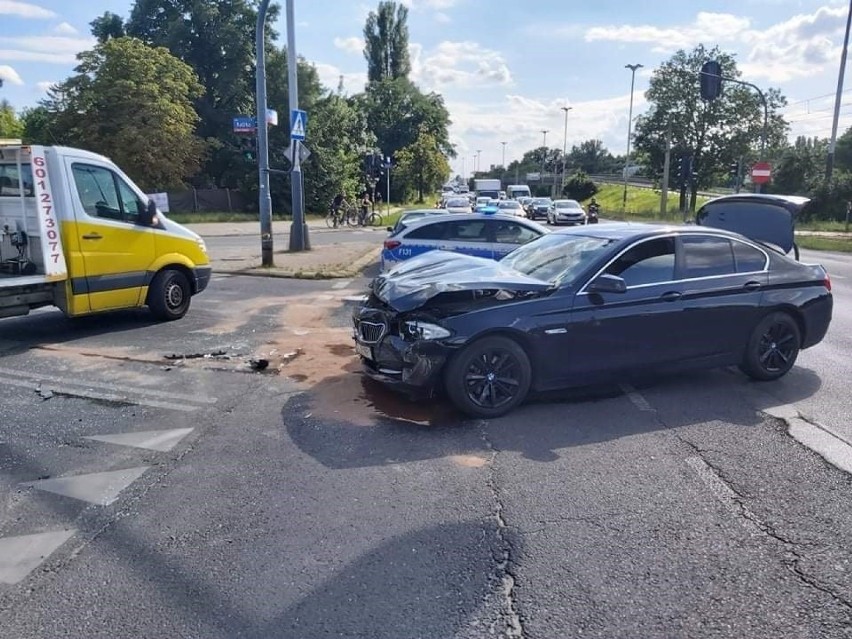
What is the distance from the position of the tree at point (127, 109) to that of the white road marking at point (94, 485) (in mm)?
35976

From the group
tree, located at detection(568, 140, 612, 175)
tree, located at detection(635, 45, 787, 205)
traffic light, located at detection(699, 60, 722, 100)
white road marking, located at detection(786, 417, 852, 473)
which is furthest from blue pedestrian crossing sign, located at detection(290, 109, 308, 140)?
tree, located at detection(568, 140, 612, 175)

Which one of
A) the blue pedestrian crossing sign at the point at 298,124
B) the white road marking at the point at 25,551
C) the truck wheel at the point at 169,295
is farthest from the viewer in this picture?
the blue pedestrian crossing sign at the point at 298,124

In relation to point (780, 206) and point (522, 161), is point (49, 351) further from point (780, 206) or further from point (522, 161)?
point (522, 161)

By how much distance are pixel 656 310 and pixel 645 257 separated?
1.69 feet

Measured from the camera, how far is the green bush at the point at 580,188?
87500mm

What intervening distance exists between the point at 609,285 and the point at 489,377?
128 cm

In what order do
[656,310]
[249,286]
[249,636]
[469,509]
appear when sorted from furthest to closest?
1. [249,286]
2. [656,310]
3. [469,509]
4. [249,636]

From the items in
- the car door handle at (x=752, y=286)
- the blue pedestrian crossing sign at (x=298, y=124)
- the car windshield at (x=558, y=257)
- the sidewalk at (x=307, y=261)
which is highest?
the blue pedestrian crossing sign at (x=298, y=124)

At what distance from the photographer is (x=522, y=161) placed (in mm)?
165000

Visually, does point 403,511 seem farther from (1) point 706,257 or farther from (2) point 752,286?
(2) point 752,286

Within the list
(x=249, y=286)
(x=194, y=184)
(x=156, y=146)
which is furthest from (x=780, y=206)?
(x=194, y=184)

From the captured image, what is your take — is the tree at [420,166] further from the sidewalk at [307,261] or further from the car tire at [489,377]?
the car tire at [489,377]

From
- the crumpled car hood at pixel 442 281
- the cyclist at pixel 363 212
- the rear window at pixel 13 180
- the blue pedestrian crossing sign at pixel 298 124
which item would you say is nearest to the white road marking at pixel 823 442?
the crumpled car hood at pixel 442 281

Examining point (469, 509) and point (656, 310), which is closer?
point (469, 509)
